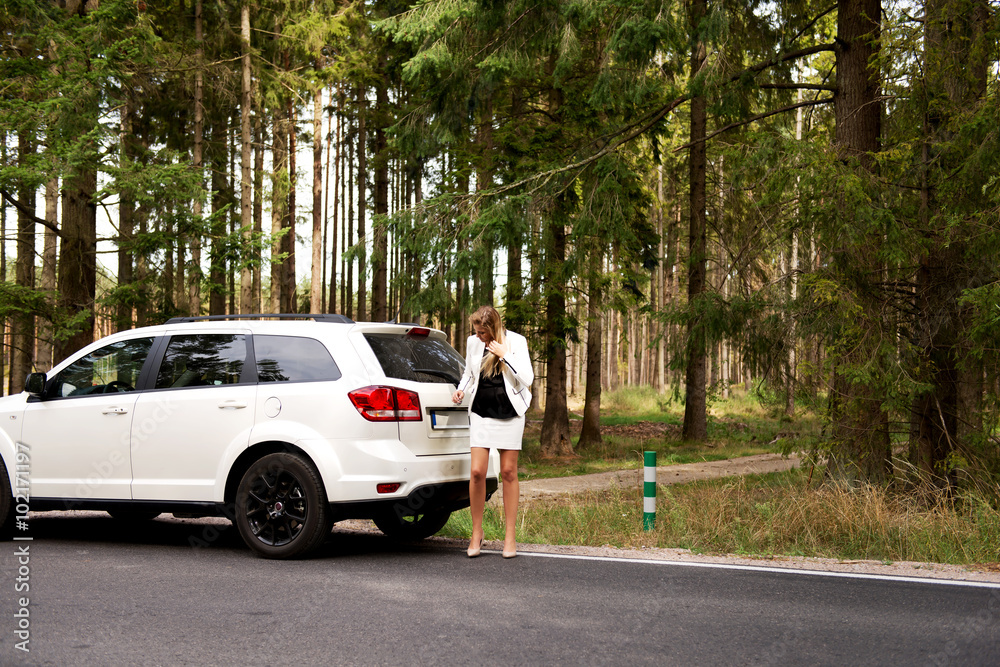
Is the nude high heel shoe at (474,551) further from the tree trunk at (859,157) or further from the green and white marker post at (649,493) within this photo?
the tree trunk at (859,157)

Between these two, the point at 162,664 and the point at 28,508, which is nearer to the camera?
the point at 162,664

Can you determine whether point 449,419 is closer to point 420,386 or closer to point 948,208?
point 420,386

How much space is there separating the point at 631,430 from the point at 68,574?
20.7m

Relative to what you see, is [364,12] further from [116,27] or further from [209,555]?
[209,555]

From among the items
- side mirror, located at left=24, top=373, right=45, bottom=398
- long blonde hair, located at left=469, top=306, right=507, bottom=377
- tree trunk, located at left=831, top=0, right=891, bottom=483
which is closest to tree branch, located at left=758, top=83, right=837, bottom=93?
tree trunk, located at left=831, top=0, right=891, bottom=483

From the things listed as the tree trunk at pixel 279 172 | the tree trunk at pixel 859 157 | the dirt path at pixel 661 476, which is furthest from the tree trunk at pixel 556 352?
the tree trunk at pixel 279 172

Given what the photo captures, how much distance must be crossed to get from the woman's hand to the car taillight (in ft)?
2.62

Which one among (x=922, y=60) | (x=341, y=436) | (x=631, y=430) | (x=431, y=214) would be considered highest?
(x=922, y=60)

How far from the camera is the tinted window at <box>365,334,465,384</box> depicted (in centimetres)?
680

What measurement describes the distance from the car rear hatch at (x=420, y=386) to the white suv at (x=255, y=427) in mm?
13

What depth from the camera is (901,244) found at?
8.94 meters

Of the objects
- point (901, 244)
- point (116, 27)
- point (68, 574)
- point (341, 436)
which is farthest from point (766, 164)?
point (116, 27)

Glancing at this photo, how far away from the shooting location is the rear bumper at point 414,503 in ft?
20.9

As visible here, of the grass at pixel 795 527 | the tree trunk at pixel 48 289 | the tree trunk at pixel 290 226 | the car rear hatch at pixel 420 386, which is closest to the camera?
the car rear hatch at pixel 420 386
